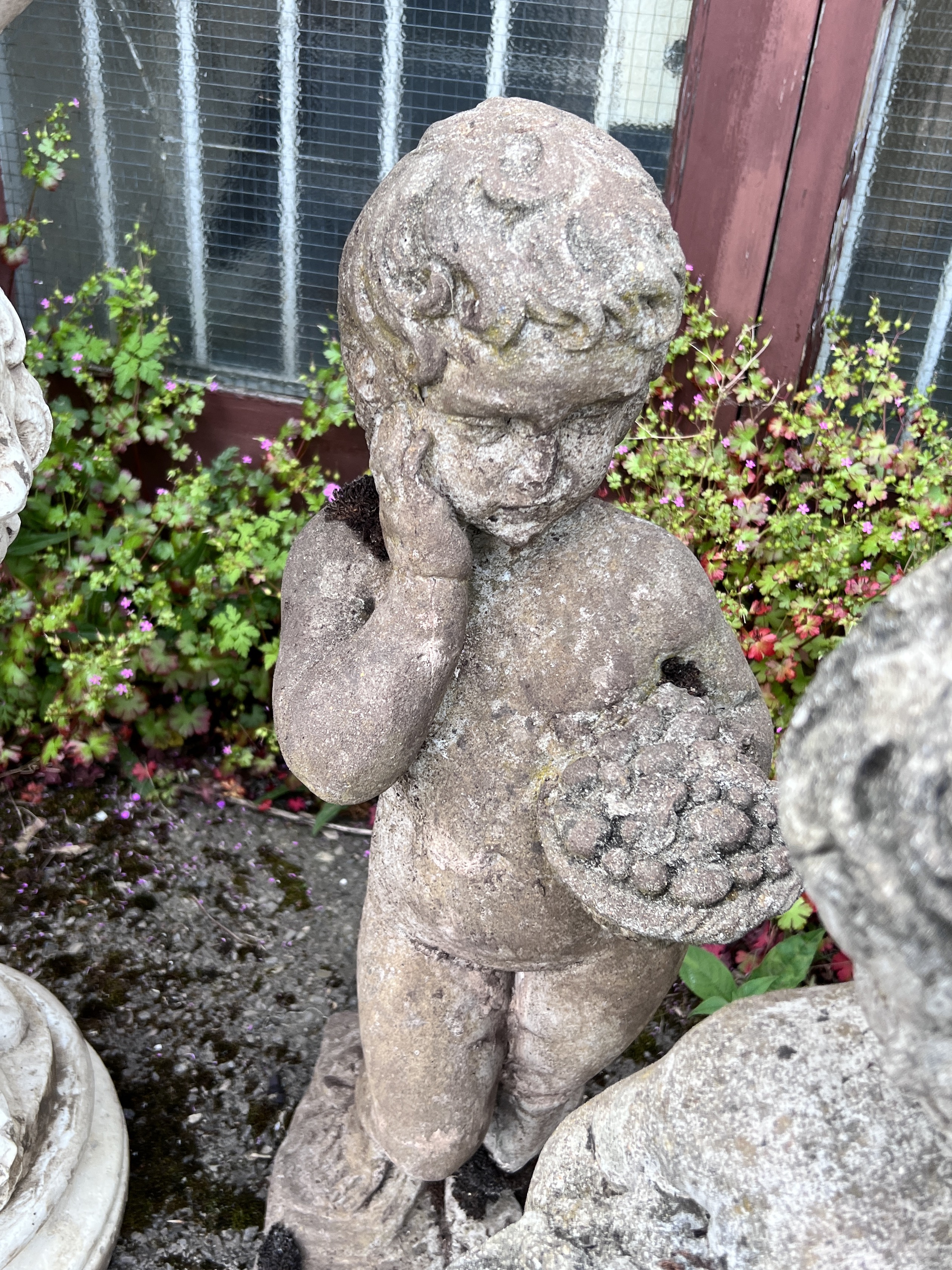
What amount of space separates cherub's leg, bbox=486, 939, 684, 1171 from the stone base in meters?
0.70

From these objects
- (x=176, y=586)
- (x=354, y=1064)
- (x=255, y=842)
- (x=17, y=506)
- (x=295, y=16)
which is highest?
(x=295, y=16)

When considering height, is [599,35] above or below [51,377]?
above

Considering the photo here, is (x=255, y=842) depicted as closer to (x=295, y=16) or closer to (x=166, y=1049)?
(x=166, y=1049)

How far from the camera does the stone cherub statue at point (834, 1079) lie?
626 millimetres

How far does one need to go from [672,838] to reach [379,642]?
39 cm

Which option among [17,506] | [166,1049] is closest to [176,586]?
[166,1049]

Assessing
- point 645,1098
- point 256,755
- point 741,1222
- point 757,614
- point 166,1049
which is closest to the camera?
point 741,1222

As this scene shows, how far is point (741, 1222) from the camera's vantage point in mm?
900

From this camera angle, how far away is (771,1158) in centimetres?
88

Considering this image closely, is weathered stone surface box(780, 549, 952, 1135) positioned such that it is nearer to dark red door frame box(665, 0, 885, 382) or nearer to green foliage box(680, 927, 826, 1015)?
green foliage box(680, 927, 826, 1015)

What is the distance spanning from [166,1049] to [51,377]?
1766 mm

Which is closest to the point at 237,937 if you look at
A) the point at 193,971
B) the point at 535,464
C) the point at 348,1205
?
the point at 193,971

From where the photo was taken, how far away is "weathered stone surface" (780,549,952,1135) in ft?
2.00

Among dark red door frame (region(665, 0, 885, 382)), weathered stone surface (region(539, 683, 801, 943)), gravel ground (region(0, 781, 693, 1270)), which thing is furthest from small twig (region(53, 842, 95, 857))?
dark red door frame (region(665, 0, 885, 382))
